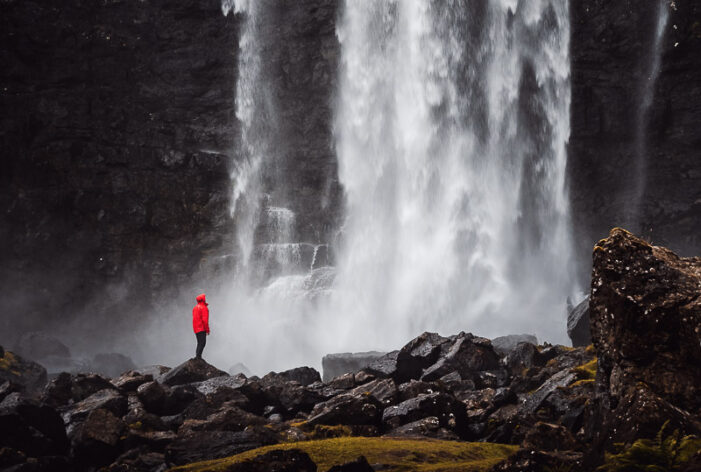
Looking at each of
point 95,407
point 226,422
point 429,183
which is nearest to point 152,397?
point 95,407

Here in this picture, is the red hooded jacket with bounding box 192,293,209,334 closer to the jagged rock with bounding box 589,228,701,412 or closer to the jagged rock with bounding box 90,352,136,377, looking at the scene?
the jagged rock with bounding box 90,352,136,377

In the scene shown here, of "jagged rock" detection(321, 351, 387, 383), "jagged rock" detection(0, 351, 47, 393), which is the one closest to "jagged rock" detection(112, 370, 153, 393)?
"jagged rock" detection(0, 351, 47, 393)

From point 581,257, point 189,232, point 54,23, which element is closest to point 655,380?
point 581,257

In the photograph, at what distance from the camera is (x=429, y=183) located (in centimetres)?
3456

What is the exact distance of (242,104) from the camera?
37781 mm

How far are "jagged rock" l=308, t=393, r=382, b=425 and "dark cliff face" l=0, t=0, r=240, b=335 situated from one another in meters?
28.0

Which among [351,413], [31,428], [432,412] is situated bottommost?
[432,412]

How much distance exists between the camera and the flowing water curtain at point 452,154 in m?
32.6

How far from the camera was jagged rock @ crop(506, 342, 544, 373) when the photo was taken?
11.8 m

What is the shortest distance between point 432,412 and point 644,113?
30.9 m

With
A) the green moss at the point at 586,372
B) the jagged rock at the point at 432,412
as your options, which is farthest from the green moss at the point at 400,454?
the green moss at the point at 586,372

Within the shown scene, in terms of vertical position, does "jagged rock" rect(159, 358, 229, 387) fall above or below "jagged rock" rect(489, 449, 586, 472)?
above

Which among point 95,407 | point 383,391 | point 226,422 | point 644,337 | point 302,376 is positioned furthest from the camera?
point 302,376

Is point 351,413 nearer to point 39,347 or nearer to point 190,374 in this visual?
point 190,374
